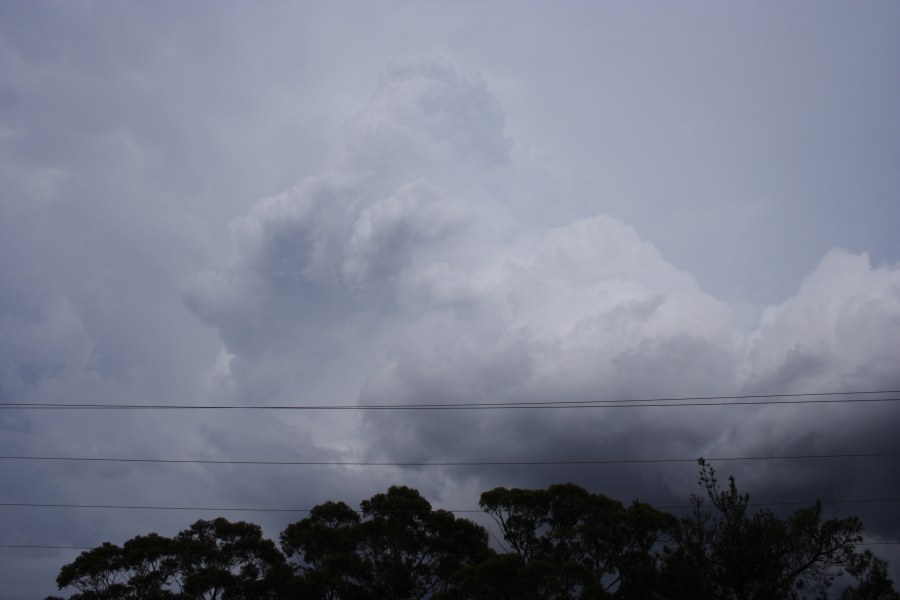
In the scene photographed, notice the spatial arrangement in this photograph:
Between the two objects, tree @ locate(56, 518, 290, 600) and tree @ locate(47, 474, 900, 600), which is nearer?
tree @ locate(47, 474, 900, 600)

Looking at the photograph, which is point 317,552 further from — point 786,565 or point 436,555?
point 786,565

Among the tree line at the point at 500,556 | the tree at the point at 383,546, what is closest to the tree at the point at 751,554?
the tree line at the point at 500,556

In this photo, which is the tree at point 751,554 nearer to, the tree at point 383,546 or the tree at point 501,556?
the tree at point 501,556

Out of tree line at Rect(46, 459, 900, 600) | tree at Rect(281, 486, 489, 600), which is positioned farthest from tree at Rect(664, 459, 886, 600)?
tree at Rect(281, 486, 489, 600)

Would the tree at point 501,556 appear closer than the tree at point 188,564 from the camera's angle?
Yes

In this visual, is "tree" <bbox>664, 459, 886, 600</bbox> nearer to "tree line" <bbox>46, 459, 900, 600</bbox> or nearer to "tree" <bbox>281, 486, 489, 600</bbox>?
"tree line" <bbox>46, 459, 900, 600</bbox>

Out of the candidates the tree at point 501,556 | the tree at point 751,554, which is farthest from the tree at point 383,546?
the tree at point 751,554

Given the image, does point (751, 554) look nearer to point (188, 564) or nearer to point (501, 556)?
point (501, 556)

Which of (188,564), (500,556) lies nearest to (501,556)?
(500,556)

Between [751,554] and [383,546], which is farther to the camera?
[383,546]

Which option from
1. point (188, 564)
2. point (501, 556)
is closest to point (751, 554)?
point (501, 556)

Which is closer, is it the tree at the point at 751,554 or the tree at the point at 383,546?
the tree at the point at 751,554

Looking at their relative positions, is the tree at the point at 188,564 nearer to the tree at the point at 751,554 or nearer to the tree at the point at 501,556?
the tree at the point at 501,556

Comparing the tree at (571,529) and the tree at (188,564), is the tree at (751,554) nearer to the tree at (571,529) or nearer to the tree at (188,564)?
the tree at (571,529)
